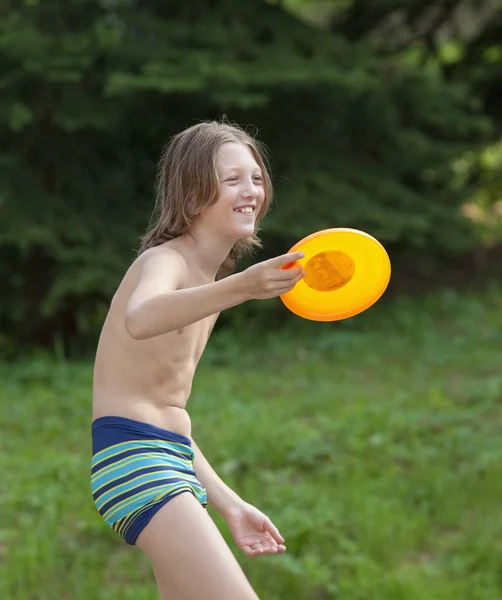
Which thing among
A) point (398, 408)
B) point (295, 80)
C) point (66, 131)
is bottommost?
point (398, 408)

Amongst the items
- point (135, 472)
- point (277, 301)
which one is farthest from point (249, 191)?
point (277, 301)

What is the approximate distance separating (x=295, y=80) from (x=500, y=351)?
2.45 m

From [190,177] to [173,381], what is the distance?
1.43 ft

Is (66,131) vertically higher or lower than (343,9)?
lower

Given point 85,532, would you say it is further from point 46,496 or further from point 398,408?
point 398,408

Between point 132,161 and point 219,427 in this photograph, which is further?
point 132,161

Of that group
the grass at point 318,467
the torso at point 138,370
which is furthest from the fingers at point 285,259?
the grass at point 318,467

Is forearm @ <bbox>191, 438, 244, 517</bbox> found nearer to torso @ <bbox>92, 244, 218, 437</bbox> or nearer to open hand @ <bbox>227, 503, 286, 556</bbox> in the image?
open hand @ <bbox>227, 503, 286, 556</bbox>

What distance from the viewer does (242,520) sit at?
7.11 feet

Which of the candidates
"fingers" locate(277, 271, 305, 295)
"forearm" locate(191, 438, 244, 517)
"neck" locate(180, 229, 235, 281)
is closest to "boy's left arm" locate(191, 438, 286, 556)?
"forearm" locate(191, 438, 244, 517)

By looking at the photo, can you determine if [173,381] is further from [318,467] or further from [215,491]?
[318,467]

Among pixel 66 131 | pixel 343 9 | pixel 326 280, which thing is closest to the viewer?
pixel 326 280

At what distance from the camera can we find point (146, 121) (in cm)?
738

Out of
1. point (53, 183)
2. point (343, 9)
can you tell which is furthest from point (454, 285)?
point (53, 183)
